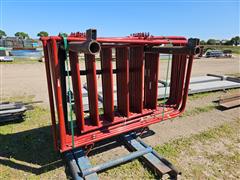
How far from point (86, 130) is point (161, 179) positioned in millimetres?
1210

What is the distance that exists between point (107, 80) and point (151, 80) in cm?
98

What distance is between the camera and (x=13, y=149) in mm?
3146

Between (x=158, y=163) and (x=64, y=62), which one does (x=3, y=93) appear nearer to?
(x=64, y=62)

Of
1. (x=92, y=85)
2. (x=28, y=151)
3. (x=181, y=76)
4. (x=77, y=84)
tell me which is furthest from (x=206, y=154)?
(x=28, y=151)

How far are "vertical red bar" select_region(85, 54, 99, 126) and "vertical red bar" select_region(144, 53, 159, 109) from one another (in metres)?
1.14

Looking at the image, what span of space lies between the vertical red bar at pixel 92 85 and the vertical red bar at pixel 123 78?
1.71 feet

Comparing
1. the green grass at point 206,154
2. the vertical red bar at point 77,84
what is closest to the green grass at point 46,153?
the green grass at point 206,154

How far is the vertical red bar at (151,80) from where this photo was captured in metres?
3.31

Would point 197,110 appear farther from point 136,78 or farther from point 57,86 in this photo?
point 57,86

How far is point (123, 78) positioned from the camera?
2.97 metres

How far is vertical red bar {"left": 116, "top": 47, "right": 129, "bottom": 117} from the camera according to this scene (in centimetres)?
283

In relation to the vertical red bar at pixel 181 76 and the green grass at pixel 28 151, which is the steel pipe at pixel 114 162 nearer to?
the green grass at pixel 28 151

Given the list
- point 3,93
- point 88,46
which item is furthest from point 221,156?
point 3,93

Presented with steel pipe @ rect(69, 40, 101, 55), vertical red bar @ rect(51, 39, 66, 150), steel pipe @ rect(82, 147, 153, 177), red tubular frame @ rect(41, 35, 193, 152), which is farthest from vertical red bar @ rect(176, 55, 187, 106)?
vertical red bar @ rect(51, 39, 66, 150)
